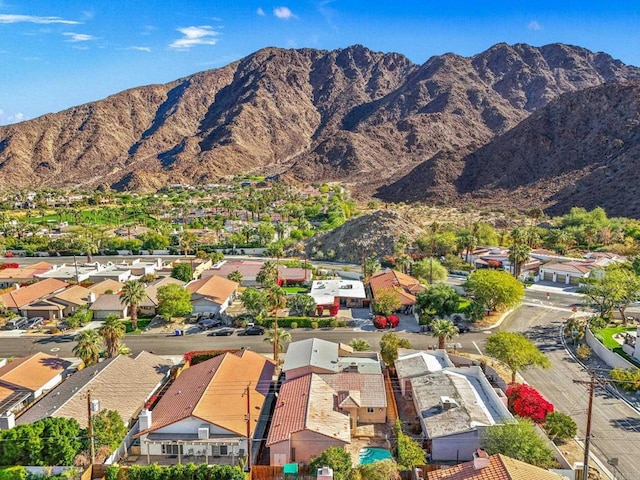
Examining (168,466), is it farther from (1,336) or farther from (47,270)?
(47,270)

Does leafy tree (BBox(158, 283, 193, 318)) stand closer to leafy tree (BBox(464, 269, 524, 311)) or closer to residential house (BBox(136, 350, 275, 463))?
residential house (BBox(136, 350, 275, 463))

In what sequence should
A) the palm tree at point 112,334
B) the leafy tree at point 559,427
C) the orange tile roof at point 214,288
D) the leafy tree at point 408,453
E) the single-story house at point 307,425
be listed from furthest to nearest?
the orange tile roof at point 214,288, the palm tree at point 112,334, the leafy tree at point 559,427, the single-story house at point 307,425, the leafy tree at point 408,453

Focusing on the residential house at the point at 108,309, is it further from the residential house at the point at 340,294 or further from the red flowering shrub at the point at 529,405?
the red flowering shrub at the point at 529,405

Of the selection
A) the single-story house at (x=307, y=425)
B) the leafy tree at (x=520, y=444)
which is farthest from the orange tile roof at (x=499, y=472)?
the single-story house at (x=307, y=425)

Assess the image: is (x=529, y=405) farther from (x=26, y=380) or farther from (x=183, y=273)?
(x=183, y=273)

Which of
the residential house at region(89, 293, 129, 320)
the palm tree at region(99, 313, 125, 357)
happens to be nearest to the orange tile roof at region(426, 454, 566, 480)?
the palm tree at region(99, 313, 125, 357)

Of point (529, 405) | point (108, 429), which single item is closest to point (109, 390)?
point (108, 429)
